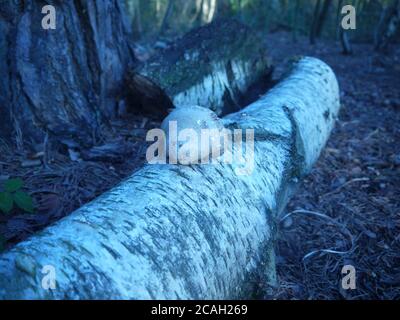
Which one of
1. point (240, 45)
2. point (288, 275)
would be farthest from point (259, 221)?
point (240, 45)

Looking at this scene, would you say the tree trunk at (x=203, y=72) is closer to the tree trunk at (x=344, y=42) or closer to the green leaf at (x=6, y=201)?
the green leaf at (x=6, y=201)

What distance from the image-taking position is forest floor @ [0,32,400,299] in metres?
2.04

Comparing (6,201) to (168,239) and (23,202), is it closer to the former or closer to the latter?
(23,202)

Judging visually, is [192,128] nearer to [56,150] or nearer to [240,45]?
[56,150]

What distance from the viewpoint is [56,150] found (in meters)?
2.47

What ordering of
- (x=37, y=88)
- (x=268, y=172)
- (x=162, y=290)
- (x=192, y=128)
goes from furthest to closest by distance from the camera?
(x=37, y=88) < (x=268, y=172) < (x=192, y=128) < (x=162, y=290)

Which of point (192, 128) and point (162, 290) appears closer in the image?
point (162, 290)

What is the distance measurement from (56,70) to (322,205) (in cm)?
205

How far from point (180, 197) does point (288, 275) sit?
0.90 meters

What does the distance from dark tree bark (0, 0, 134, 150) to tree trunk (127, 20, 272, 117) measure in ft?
1.16

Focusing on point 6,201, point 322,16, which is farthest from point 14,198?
point 322,16

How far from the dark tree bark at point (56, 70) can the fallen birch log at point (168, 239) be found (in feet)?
3.40

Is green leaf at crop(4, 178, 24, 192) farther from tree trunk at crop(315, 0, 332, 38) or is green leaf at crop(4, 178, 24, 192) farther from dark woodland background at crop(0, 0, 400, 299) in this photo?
tree trunk at crop(315, 0, 332, 38)

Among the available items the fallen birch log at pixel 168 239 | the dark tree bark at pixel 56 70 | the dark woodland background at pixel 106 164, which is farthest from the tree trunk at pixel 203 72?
the fallen birch log at pixel 168 239
